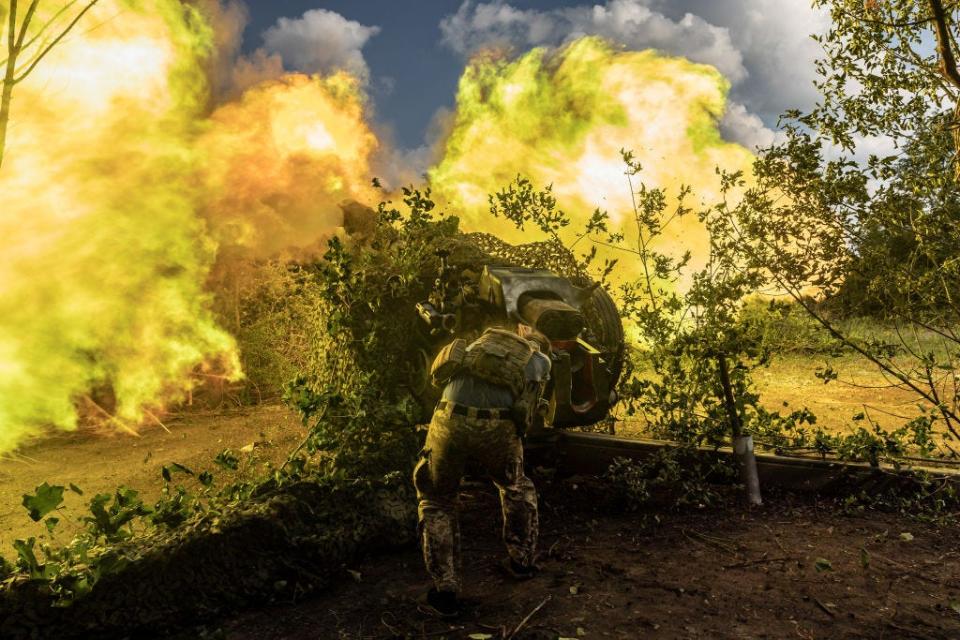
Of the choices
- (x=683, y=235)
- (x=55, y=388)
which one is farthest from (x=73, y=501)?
(x=683, y=235)

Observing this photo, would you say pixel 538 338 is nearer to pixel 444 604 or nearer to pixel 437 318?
pixel 437 318

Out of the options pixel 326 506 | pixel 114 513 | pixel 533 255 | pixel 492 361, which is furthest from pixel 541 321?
pixel 114 513

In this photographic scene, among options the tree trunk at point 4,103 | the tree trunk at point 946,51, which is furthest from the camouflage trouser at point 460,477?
the tree trunk at point 4,103

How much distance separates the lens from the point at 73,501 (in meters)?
7.13

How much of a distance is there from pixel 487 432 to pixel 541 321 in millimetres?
1085

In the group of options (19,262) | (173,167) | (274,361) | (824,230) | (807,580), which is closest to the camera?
(807,580)

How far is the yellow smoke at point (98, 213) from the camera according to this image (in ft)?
24.8

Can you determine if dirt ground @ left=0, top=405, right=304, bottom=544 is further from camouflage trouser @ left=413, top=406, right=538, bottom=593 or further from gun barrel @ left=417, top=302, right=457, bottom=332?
camouflage trouser @ left=413, top=406, right=538, bottom=593

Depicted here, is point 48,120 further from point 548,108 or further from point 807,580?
point 807,580

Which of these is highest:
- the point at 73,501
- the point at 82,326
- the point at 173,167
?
the point at 173,167

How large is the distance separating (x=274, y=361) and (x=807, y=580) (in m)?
10.3

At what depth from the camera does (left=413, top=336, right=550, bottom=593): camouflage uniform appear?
4.15 metres

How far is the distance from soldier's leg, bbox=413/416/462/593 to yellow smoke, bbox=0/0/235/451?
679 centimetres

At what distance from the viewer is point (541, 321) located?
4746 millimetres
